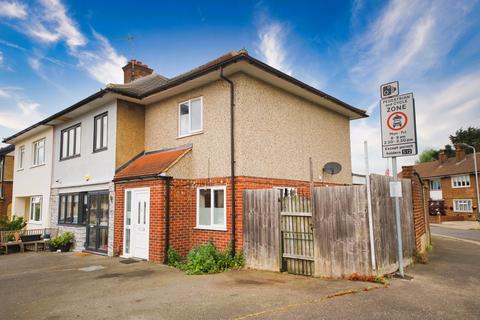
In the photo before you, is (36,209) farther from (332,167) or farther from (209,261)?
(332,167)

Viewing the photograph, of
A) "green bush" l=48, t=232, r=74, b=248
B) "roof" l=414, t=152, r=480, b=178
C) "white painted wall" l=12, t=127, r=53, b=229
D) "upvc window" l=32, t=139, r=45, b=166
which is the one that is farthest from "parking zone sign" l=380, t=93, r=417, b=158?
"roof" l=414, t=152, r=480, b=178

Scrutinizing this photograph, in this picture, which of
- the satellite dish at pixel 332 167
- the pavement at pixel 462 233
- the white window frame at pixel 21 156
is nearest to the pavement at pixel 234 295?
the satellite dish at pixel 332 167

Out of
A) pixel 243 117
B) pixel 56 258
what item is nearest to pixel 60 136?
pixel 56 258

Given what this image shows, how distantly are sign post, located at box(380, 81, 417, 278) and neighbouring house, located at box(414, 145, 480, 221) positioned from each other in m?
30.7

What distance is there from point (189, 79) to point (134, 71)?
23.8 ft

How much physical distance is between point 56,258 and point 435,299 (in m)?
11.5

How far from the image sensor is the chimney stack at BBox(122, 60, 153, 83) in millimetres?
15078

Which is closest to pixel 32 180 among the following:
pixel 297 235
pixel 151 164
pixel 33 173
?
pixel 33 173

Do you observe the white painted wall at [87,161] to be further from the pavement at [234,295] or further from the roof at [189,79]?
the pavement at [234,295]

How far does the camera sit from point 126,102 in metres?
11.5

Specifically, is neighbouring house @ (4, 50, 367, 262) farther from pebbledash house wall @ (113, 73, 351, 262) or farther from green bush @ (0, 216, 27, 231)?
green bush @ (0, 216, 27, 231)

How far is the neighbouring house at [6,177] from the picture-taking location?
71.3 ft

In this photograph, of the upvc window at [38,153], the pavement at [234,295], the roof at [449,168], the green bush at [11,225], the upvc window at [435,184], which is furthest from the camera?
the upvc window at [435,184]

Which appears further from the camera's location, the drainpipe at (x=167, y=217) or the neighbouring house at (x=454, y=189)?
the neighbouring house at (x=454, y=189)
